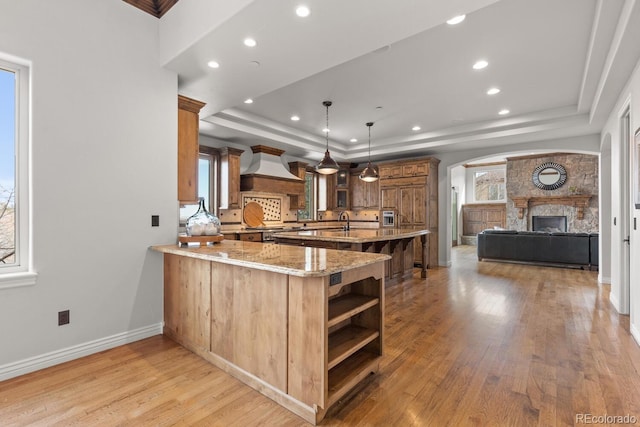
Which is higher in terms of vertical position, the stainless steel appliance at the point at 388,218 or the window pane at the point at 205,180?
the window pane at the point at 205,180

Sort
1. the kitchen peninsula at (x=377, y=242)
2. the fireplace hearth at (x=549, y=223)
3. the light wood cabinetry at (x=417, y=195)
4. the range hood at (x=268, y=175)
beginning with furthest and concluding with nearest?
1. the fireplace hearth at (x=549, y=223)
2. the light wood cabinetry at (x=417, y=195)
3. the range hood at (x=268, y=175)
4. the kitchen peninsula at (x=377, y=242)

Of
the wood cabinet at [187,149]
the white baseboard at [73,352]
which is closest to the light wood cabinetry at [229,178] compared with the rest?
the wood cabinet at [187,149]

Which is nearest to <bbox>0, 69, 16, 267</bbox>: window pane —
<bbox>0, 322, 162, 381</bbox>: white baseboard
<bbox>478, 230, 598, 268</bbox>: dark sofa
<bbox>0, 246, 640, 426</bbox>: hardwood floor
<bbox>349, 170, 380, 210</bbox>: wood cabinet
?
<bbox>0, 322, 162, 381</bbox>: white baseboard

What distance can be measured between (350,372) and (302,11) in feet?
7.99

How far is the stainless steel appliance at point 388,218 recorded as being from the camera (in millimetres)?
7207

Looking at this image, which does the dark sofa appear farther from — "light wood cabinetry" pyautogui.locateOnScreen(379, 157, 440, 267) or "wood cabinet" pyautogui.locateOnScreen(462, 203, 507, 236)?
"wood cabinet" pyautogui.locateOnScreen(462, 203, 507, 236)

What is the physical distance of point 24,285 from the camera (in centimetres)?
224

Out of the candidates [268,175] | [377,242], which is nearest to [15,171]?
[377,242]

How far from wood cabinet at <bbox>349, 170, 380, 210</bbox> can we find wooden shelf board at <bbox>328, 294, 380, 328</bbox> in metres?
6.15

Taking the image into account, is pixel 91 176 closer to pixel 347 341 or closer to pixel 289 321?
pixel 289 321

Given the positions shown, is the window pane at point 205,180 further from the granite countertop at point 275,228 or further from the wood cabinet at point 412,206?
the wood cabinet at point 412,206

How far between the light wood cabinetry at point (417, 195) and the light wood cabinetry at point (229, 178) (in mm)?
3492

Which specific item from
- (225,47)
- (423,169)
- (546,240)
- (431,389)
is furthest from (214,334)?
(546,240)

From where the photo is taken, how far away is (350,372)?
1.98 m
